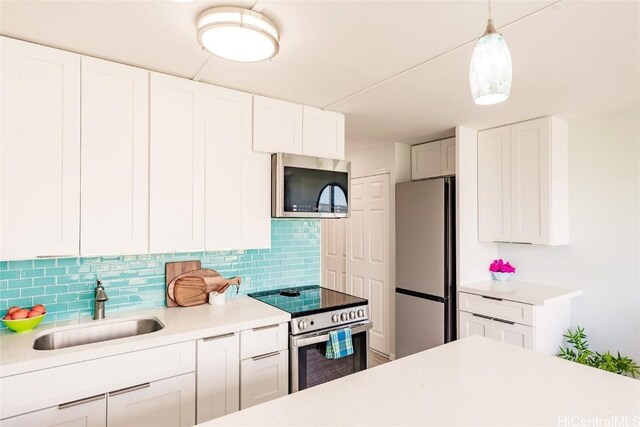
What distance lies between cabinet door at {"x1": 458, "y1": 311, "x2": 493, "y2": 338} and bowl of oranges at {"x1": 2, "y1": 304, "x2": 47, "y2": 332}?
309 cm

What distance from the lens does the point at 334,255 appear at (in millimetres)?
4852

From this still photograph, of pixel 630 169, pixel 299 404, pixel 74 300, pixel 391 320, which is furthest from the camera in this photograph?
pixel 391 320

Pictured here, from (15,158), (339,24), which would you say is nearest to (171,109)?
(15,158)

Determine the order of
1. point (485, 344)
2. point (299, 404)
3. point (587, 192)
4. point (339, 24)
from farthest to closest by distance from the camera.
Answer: point (587, 192)
point (485, 344)
point (339, 24)
point (299, 404)

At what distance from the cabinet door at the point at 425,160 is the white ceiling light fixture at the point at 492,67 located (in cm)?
285

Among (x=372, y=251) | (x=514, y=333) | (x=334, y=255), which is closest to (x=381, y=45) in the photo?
(x=514, y=333)

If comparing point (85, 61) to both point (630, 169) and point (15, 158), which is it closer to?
point (15, 158)

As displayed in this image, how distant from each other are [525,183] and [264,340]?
8.35 feet

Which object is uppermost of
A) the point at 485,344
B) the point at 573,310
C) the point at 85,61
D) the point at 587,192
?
the point at 85,61

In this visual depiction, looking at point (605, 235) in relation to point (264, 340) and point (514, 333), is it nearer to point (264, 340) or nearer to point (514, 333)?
point (514, 333)

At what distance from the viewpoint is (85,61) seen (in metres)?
1.92

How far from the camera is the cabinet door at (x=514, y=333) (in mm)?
2789

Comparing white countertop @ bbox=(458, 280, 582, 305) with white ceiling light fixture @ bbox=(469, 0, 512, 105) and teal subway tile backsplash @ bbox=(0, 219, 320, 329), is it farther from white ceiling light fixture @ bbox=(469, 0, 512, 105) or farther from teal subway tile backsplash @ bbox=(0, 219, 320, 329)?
white ceiling light fixture @ bbox=(469, 0, 512, 105)

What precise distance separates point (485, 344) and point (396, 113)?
1.88 metres
